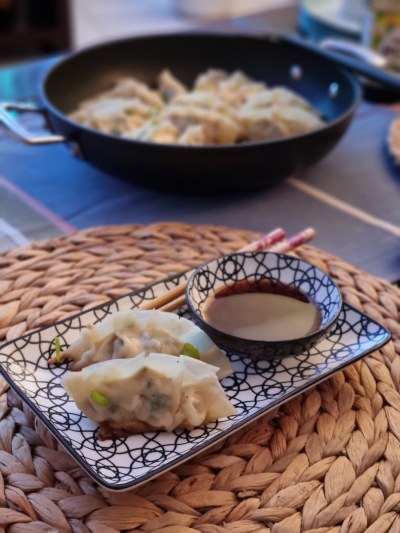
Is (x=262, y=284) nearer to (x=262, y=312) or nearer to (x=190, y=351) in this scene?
(x=262, y=312)

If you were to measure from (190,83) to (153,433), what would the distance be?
1.20 meters

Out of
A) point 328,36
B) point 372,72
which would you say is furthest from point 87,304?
point 328,36

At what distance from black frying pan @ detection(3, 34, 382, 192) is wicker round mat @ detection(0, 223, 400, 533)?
38 cm

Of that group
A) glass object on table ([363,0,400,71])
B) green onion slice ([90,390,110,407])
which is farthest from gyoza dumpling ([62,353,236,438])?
glass object on table ([363,0,400,71])

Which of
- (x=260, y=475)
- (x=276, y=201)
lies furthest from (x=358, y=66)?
(x=260, y=475)

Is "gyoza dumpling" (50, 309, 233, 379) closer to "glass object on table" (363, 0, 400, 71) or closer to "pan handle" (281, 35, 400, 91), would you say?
"pan handle" (281, 35, 400, 91)

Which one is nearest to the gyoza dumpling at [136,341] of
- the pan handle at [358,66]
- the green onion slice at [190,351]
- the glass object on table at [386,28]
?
the green onion slice at [190,351]

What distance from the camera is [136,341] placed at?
0.87 metres

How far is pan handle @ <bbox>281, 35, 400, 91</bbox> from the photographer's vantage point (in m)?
1.49

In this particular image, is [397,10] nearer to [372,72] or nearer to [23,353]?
[372,72]

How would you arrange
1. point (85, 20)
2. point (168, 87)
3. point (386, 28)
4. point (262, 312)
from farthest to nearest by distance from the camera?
point (85, 20), point (386, 28), point (168, 87), point (262, 312)

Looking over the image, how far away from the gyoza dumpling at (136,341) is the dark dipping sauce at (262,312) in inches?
1.5

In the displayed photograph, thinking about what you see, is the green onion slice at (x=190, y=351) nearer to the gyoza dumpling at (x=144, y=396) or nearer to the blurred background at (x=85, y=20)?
the gyoza dumpling at (x=144, y=396)

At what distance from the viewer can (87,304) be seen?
1.04 m
